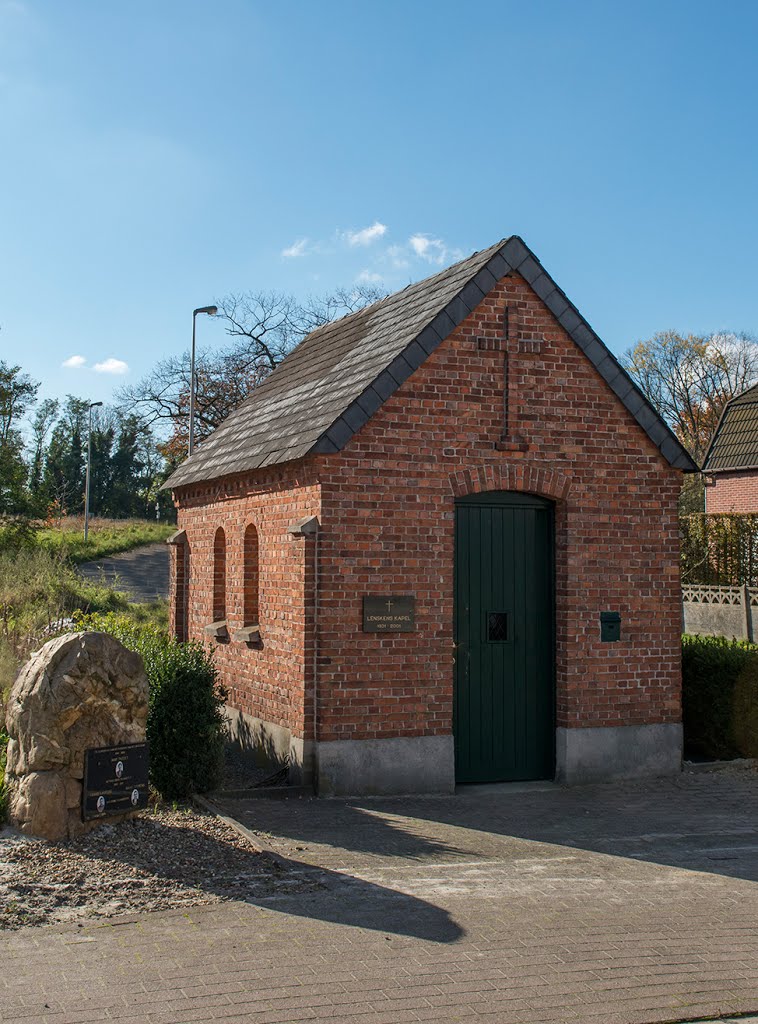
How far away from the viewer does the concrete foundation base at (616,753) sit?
11109mm

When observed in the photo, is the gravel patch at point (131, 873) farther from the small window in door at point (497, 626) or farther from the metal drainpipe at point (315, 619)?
the small window in door at point (497, 626)

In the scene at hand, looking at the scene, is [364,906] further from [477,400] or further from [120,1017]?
[477,400]

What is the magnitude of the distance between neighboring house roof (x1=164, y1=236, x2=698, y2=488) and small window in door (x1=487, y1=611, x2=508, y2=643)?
2.60m

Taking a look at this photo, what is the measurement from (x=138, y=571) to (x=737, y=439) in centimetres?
2442

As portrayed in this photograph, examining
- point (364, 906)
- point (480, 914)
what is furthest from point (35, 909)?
point (480, 914)

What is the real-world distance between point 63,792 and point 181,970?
2806 millimetres

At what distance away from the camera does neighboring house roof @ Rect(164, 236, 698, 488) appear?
10.5 m

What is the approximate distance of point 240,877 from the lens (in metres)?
7.43

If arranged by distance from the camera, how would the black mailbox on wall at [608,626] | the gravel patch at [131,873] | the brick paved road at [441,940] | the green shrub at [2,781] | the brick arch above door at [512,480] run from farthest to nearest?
the black mailbox on wall at [608,626], the brick arch above door at [512,480], the green shrub at [2,781], the gravel patch at [131,873], the brick paved road at [441,940]

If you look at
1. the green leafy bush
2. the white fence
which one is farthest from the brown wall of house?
the white fence

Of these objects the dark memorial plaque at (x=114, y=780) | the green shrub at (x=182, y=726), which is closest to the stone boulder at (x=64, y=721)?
the dark memorial plaque at (x=114, y=780)

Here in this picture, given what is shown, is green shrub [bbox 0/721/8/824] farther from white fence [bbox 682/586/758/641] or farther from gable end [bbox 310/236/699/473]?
white fence [bbox 682/586/758/641]

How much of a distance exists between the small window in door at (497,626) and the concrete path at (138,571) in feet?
71.0

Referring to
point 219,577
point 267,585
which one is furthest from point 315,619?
point 219,577
